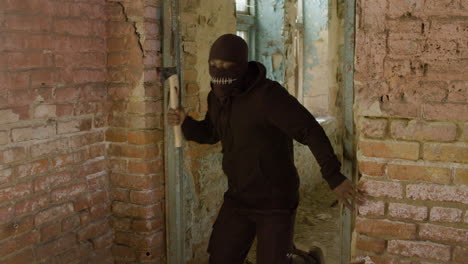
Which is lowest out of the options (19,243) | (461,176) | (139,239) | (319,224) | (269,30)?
(319,224)

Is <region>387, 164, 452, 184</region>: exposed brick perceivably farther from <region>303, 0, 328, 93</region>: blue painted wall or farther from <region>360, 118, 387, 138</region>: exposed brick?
<region>303, 0, 328, 93</region>: blue painted wall

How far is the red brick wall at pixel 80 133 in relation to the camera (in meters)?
2.59

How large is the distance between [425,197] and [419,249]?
0.25m

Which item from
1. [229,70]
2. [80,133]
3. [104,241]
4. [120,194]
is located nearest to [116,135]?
[80,133]

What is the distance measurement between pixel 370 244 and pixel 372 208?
0.18 metres

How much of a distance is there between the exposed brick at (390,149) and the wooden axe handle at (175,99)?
1.20 metres

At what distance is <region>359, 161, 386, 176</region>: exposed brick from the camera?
227 cm

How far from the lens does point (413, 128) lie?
7.21ft

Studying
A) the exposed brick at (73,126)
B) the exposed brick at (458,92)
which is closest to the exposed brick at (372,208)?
the exposed brick at (458,92)

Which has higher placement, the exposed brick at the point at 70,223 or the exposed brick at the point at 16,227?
the exposed brick at the point at 16,227

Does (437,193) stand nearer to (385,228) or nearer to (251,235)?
(385,228)

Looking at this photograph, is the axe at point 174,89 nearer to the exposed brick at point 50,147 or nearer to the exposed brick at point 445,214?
the exposed brick at point 50,147

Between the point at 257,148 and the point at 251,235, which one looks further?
the point at 251,235

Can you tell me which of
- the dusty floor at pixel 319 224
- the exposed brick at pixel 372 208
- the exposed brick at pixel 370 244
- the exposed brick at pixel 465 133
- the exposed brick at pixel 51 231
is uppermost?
the exposed brick at pixel 465 133
